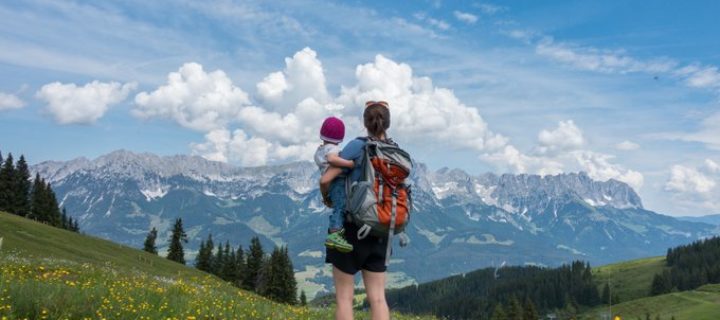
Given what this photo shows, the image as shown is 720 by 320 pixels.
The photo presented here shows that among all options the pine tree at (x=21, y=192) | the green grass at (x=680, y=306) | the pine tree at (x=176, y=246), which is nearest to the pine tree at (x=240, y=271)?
the pine tree at (x=176, y=246)

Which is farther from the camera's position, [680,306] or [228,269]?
[680,306]

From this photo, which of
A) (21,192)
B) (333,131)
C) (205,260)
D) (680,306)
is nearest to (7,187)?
(21,192)

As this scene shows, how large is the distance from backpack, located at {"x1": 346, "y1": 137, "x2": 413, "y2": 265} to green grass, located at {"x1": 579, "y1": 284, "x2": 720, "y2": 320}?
166 metres

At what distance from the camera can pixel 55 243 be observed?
2154 inches

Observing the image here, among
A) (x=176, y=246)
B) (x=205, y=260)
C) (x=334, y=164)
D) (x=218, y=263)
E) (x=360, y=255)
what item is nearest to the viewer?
(x=334, y=164)

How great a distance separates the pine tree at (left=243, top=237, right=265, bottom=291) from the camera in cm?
9638

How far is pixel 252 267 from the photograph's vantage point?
96.9m

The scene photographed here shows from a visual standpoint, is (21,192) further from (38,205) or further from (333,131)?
(333,131)

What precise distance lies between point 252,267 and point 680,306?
141300 millimetres

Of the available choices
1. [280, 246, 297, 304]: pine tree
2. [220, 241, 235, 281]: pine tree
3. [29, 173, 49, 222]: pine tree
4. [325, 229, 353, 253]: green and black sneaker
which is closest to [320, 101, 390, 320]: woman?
[325, 229, 353, 253]: green and black sneaker

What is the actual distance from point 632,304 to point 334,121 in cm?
20793

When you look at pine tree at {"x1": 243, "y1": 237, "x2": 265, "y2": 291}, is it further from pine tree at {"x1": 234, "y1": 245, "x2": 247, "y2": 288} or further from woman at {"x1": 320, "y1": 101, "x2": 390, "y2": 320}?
woman at {"x1": 320, "y1": 101, "x2": 390, "y2": 320}

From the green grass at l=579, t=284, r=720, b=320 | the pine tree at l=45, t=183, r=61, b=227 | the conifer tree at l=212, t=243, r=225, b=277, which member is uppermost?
the pine tree at l=45, t=183, r=61, b=227

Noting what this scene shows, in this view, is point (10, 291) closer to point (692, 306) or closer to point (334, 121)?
point (334, 121)
